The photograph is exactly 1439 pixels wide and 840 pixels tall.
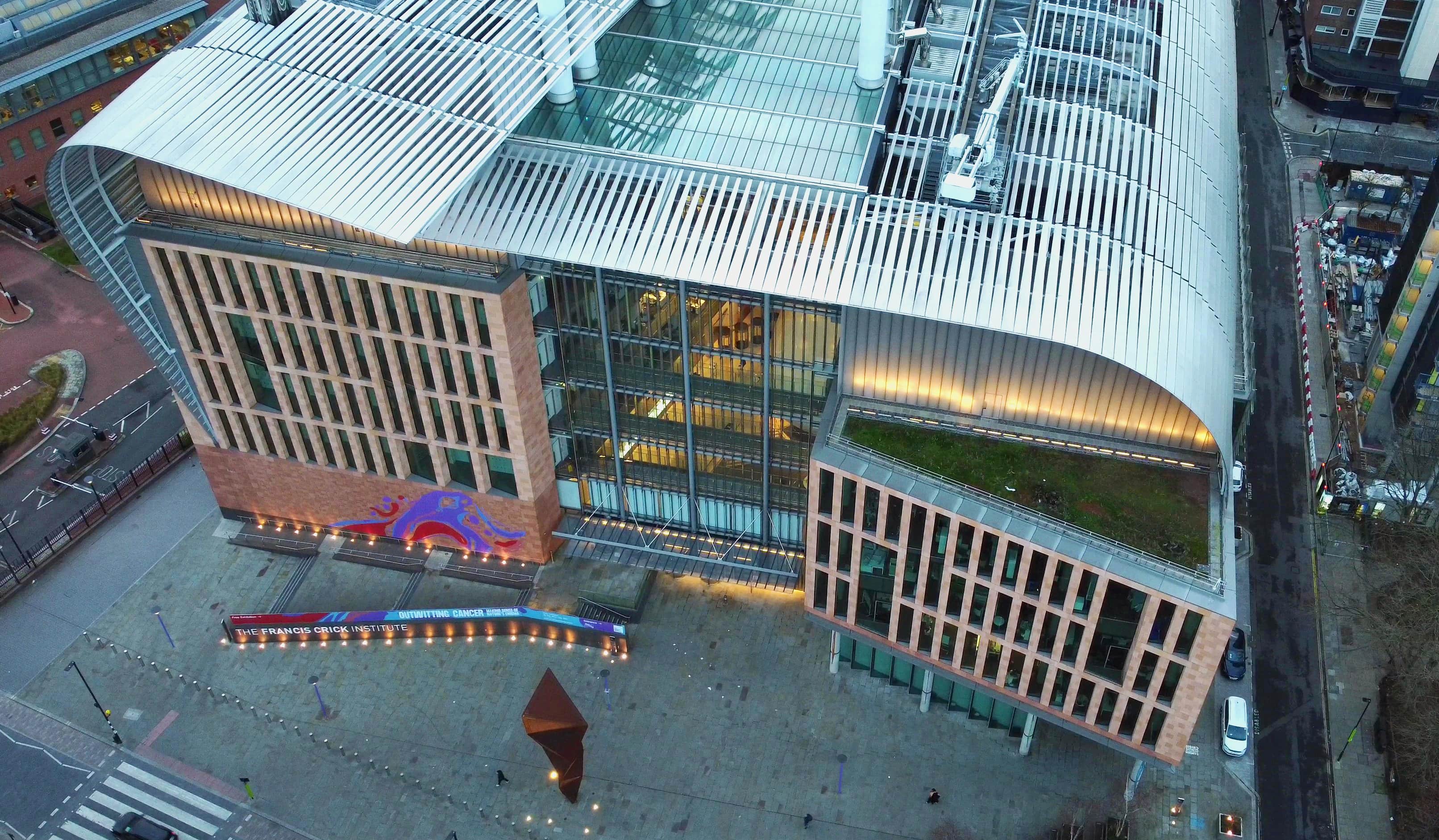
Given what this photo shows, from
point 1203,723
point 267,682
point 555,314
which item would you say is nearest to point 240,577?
point 267,682

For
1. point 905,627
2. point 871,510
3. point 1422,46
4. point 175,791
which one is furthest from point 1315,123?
point 175,791

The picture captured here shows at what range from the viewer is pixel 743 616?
8100cm

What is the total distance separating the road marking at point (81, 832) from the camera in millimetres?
70125

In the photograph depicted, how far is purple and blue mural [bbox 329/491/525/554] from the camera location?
81188 millimetres

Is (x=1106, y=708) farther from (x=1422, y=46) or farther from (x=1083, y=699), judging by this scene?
(x=1422, y=46)

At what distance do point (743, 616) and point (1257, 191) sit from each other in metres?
72.0

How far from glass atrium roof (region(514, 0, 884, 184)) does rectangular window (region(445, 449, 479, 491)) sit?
72.5ft

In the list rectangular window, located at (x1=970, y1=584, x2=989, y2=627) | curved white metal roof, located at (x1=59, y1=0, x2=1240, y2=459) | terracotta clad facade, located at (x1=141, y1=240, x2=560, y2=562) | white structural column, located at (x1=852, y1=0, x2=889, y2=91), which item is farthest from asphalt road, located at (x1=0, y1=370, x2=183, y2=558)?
rectangular window, located at (x1=970, y1=584, x2=989, y2=627)

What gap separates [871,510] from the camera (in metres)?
65.7

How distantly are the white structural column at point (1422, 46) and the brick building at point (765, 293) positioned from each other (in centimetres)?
5800

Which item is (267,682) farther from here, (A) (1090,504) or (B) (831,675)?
(A) (1090,504)

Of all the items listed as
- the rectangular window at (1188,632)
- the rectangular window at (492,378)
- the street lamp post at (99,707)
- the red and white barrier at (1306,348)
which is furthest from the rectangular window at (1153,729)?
the street lamp post at (99,707)

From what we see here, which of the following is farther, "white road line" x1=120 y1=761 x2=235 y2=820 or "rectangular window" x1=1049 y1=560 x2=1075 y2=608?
"white road line" x1=120 y1=761 x2=235 y2=820

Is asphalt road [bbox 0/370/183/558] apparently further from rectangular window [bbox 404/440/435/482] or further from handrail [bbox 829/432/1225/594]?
handrail [bbox 829/432/1225/594]
